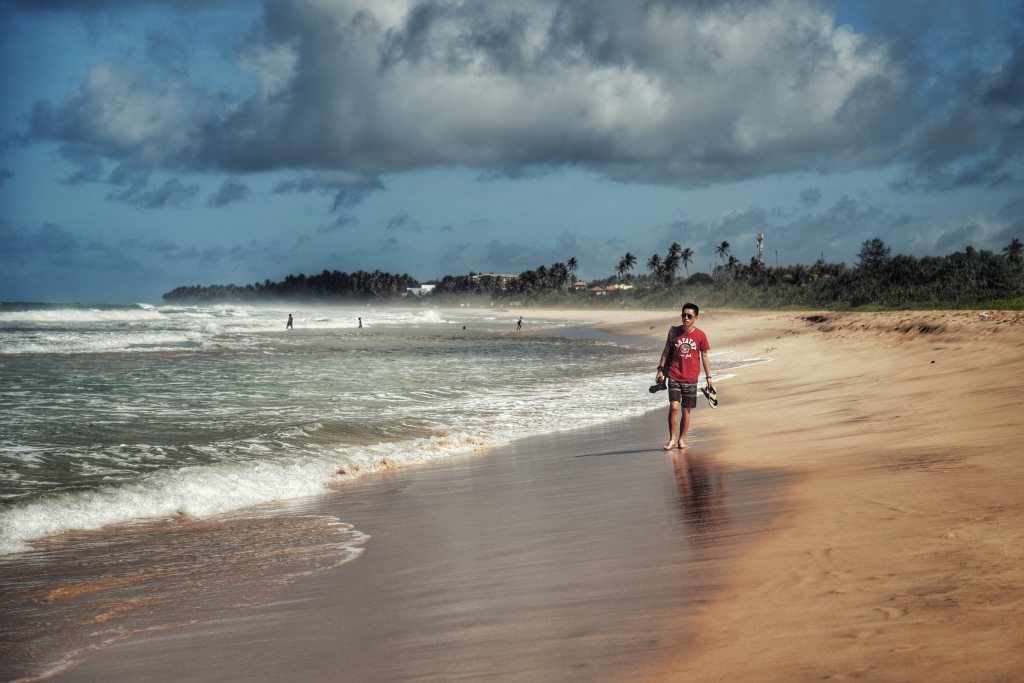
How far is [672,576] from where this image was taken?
409 cm

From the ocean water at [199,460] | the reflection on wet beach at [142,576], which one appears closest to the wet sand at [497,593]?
the reflection on wet beach at [142,576]

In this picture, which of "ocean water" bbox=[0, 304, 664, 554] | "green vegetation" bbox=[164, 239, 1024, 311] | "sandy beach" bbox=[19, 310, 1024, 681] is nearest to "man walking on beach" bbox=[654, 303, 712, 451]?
"sandy beach" bbox=[19, 310, 1024, 681]

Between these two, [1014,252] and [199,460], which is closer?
[199,460]

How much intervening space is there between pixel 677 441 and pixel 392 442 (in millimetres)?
4270

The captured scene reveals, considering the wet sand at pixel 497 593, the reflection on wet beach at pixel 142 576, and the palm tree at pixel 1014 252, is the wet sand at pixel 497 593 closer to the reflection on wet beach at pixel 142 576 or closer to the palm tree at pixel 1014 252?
the reflection on wet beach at pixel 142 576

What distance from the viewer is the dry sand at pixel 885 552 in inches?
113

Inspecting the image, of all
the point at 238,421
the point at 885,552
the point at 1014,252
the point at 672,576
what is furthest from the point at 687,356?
the point at 1014,252

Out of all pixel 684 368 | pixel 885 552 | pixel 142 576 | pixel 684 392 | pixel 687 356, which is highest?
pixel 687 356

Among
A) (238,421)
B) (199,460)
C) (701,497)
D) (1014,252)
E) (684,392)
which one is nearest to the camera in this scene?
(701,497)

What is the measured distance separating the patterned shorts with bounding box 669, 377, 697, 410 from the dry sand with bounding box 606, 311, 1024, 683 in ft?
2.37

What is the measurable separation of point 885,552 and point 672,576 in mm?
1249

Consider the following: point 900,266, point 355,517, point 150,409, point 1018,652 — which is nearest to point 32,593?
point 355,517

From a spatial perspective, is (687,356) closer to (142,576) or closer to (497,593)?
(497,593)

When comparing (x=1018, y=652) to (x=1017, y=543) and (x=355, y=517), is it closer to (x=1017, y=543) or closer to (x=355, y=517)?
(x=1017, y=543)
